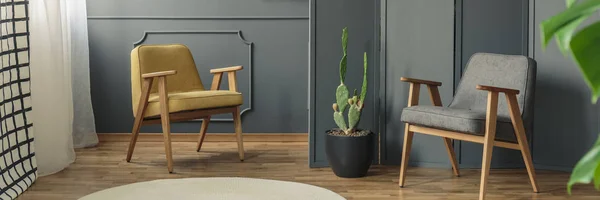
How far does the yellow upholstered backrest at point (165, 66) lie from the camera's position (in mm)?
4172

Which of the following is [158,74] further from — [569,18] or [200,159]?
[569,18]

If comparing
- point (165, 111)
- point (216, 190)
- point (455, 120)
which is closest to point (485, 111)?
point (455, 120)

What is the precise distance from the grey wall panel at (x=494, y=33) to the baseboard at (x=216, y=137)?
59.6 inches

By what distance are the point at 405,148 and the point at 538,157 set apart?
Result: 901 mm

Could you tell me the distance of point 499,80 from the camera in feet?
11.6

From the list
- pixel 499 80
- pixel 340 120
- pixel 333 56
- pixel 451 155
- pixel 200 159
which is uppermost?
pixel 333 56

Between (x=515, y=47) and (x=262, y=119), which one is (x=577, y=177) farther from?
(x=262, y=119)

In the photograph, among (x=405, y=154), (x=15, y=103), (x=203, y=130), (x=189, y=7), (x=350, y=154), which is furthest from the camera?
(x=189, y=7)

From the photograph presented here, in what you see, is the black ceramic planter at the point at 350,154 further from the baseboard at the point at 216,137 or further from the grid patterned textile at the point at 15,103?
the grid patterned textile at the point at 15,103

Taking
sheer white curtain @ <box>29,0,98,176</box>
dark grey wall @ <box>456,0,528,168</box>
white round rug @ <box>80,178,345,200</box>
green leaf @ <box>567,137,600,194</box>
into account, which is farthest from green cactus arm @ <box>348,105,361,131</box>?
green leaf @ <box>567,137,600,194</box>

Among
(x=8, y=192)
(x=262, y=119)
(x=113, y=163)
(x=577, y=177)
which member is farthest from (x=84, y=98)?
(x=577, y=177)

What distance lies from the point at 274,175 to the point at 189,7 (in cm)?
174

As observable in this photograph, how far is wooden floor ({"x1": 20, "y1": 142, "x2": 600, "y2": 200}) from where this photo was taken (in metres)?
3.32

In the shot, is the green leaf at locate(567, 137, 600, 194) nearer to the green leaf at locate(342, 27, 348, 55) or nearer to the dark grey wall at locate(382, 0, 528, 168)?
the green leaf at locate(342, 27, 348, 55)
